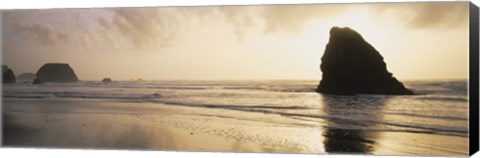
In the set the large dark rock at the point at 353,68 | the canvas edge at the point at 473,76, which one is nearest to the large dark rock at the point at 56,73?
the large dark rock at the point at 353,68

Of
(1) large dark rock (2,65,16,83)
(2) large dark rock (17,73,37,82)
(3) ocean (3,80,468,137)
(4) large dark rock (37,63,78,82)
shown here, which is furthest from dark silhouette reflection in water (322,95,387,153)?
(1) large dark rock (2,65,16,83)

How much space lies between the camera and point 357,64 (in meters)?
7.53

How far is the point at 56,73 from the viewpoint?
8.35 m

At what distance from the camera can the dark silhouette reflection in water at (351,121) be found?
7.23 metres

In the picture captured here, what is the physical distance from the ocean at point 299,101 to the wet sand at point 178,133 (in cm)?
6

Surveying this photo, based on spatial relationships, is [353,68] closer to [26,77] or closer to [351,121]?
[351,121]

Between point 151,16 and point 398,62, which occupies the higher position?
point 151,16

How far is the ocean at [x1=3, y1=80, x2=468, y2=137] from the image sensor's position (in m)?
6.96

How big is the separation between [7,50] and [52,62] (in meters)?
0.56

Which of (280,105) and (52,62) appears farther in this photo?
(52,62)

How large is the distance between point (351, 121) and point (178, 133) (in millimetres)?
1712

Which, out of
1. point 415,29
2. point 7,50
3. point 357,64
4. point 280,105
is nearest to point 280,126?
point 280,105

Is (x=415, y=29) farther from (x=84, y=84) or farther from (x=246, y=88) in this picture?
(x=84, y=84)

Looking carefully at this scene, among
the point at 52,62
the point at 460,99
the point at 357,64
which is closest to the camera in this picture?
the point at 460,99
